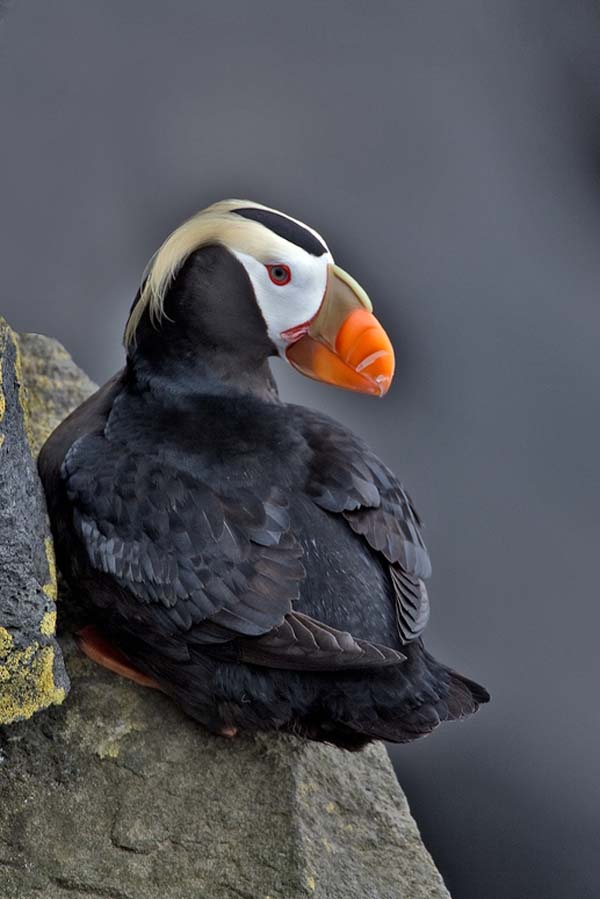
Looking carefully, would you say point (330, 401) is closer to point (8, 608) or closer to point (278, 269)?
point (278, 269)

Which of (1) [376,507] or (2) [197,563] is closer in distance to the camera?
(2) [197,563]

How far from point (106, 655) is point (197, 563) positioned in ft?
0.86

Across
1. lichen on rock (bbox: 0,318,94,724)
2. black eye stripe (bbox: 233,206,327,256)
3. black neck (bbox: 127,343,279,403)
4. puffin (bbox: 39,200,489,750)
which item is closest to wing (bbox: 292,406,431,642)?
puffin (bbox: 39,200,489,750)

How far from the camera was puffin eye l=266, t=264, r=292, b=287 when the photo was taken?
73.0 inches

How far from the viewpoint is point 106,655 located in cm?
191

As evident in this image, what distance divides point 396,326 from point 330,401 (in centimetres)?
22

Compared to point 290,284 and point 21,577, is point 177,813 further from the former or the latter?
point 290,284

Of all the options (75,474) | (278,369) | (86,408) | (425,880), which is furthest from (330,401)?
(425,880)

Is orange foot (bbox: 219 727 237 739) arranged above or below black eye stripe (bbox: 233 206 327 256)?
below

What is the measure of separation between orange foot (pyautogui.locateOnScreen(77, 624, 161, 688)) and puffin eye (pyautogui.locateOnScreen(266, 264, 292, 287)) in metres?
0.57

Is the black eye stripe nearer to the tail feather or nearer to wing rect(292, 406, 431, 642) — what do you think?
wing rect(292, 406, 431, 642)

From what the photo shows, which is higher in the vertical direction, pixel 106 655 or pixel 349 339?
pixel 349 339

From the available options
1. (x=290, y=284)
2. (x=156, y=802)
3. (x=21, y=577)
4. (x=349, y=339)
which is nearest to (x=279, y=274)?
(x=290, y=284)

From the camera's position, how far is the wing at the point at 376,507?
1811 mm
